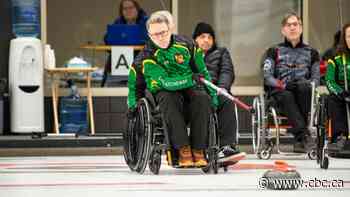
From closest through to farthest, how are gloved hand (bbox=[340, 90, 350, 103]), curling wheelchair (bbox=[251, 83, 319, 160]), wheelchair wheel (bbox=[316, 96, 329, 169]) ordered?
wheelchair wheel (bbox=[316, 96, 329, 169]) → curling wheelchair (bbox=[251, 83, 319, 160]) → gloved hand (bbox=[340, 90, 350, 103])

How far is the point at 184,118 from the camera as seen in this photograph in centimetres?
609

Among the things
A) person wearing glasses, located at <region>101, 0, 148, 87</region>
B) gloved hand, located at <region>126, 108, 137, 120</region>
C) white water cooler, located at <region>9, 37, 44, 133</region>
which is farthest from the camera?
person wearing glasses, located at <region>101, 0, 148, 87</region>

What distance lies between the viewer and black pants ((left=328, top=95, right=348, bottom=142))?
7871 millimetres

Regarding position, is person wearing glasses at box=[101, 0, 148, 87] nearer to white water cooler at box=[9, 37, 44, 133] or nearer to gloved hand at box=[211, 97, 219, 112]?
white water cooler at box=[9, 37, 44, 133]

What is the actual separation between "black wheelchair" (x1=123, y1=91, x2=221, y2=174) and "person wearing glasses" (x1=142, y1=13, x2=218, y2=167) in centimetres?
4

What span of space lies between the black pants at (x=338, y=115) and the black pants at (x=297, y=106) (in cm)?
26

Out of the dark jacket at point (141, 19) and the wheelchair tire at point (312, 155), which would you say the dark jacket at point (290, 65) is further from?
the dark jacket at point (141, 19)

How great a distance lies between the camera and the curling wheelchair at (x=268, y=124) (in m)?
7.62

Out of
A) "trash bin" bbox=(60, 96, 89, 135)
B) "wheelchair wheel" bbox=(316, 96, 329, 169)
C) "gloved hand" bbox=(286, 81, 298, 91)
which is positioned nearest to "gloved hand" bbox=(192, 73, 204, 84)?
"wheelchair wheel" bbox=(316, 96, 329, 169)

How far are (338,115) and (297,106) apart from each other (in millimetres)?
359

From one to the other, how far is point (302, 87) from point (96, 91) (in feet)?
9.08

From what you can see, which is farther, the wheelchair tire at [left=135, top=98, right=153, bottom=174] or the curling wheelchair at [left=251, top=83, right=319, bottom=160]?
the curling wheelchair at [left=251, top=83, right=319, bottom=160]

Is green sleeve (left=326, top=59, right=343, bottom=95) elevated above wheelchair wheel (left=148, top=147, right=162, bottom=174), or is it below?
above

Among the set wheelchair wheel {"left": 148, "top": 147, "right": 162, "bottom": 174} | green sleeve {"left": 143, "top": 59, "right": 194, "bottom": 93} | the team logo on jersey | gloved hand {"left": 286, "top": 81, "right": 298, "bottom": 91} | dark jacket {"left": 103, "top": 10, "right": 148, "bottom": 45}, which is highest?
dark jacket {"left": 103, "top": 10, "right": 148, "bottom": 45}
